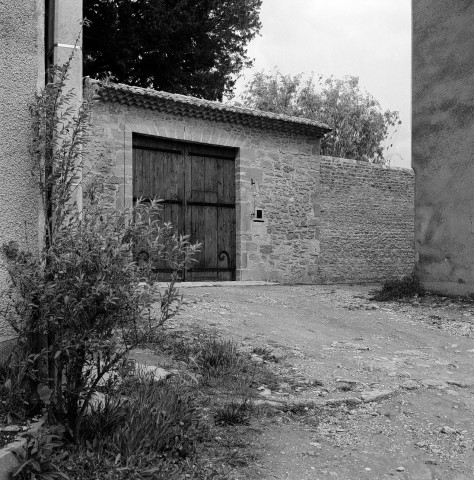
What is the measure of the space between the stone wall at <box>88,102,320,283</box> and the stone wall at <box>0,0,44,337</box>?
6.59m

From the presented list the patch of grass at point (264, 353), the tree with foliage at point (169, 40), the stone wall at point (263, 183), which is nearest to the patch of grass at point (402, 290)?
the stone wall at point (263, 183)

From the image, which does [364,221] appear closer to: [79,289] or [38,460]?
[79,289]

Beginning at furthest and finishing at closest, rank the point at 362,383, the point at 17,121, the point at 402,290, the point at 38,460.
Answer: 1. the point at 402,290
2. the point at 362,383
3. the point at 17,121
4. the point at 38,460

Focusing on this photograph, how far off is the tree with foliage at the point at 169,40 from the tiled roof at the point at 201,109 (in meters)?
5.02

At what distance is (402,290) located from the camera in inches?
377

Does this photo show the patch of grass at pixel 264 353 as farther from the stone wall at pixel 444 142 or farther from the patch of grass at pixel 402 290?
the stone wall at pixel 444 142

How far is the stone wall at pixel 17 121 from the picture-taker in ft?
10.8

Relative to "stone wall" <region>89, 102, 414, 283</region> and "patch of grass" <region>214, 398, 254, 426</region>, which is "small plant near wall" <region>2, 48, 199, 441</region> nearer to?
"patch of grass" <region>214, 398, 254, 426</region>

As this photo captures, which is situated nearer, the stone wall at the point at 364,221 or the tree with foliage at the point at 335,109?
the stone wall at the point at 364,221

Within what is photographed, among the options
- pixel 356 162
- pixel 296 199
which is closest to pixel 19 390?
pixel 296 199

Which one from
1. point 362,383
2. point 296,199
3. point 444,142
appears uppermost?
point 444,142

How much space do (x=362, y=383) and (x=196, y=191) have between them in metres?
7.13

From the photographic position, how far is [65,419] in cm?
294

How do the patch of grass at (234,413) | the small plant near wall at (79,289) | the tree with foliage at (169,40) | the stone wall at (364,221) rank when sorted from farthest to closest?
the tree with foliage at (169,40)
the stone wall at (364,221)
the patch of grass at (234,413)
the small plant near wall at (79,289)
